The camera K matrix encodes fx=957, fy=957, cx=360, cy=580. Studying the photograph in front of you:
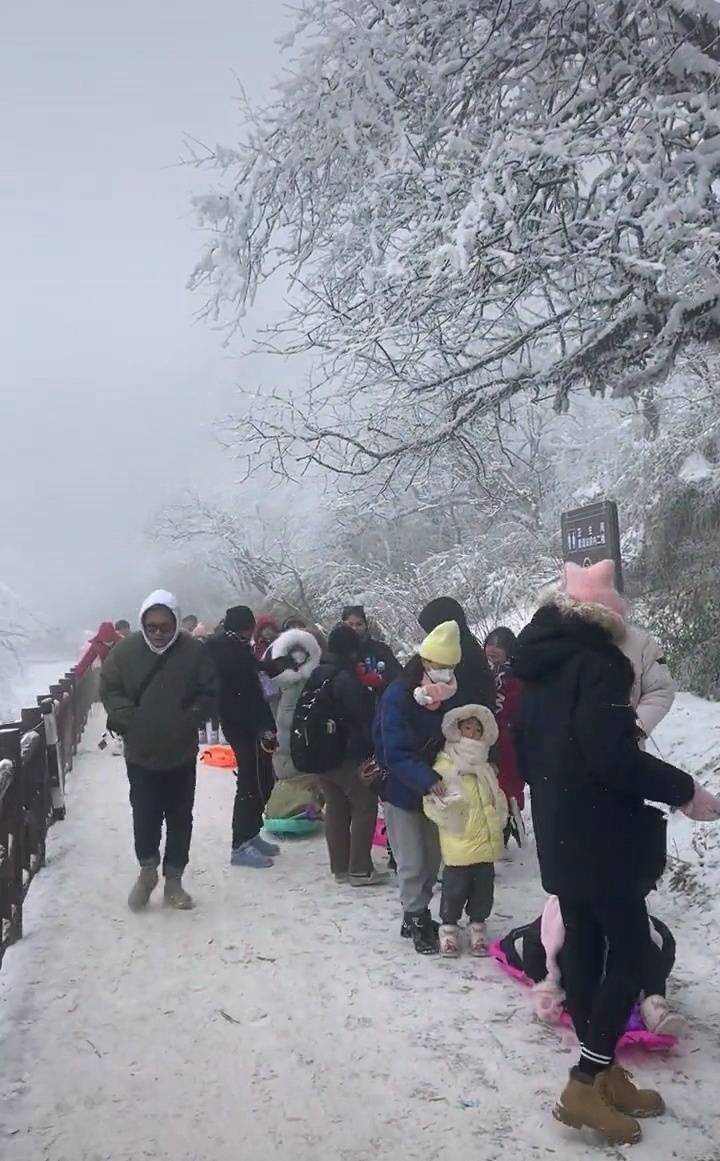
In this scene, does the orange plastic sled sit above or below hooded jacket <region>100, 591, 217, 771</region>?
below

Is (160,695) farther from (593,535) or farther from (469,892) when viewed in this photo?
(593,535)

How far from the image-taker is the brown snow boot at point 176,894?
568cm

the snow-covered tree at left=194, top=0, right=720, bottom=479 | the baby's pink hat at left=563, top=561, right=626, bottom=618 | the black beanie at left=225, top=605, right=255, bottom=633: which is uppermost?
the snow-covered tree at left=194, top=0, right=720, bottom=479

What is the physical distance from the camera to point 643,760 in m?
3.08

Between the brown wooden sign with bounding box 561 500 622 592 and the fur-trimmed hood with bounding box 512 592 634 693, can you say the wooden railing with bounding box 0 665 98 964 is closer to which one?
the fur-trimmed hood with bounding box 512 592 634 693

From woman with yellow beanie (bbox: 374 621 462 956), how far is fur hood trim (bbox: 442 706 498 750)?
68mm

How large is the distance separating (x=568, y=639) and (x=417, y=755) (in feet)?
6.16

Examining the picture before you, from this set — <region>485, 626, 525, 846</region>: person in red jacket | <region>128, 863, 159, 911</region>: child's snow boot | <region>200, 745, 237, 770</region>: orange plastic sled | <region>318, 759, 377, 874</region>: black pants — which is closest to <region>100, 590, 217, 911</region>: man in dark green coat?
<region>128, 863, 159, 911</region>: child's snow boot

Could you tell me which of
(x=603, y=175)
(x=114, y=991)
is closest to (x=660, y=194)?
(x=603, y=175)

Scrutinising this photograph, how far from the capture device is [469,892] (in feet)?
16.2

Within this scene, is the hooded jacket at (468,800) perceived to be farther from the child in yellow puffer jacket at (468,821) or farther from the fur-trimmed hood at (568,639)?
the fur-trimmed hood at (568,639)

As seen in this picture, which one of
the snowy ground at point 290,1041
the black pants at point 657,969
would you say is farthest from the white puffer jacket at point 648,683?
the snowy ground at point 290,1041

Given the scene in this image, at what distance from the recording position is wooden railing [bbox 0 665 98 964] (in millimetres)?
4895

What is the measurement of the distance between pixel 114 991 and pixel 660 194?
16.6ft
